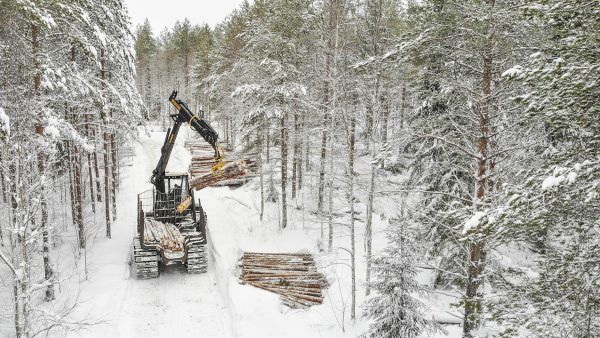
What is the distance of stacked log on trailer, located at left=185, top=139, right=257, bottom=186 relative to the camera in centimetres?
2817

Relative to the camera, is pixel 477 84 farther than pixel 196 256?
No

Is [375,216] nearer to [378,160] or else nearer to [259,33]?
[259,33]

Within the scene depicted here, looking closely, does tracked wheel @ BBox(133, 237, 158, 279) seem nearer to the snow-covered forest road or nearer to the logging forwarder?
the logging forwarder

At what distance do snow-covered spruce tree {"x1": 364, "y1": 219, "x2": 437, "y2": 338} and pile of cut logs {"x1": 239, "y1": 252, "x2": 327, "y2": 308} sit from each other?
4.91 meters

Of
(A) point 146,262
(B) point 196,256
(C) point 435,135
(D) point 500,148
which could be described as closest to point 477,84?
(D) point 500,148

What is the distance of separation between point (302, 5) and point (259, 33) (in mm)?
2445

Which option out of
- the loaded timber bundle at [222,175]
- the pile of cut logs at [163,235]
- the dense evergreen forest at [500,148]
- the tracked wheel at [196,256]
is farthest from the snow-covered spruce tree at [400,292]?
the loaded timber bundle at [222,175]

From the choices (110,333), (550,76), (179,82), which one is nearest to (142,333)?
(110,333)

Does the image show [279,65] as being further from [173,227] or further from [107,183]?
Answer: [107,183]

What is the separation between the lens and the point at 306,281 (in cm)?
1511

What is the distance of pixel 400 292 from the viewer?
916 cm

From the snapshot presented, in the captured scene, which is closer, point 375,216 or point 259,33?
point 259,33

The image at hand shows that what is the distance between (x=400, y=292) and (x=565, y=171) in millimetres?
4724

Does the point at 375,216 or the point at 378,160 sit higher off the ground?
the point at 378,160
